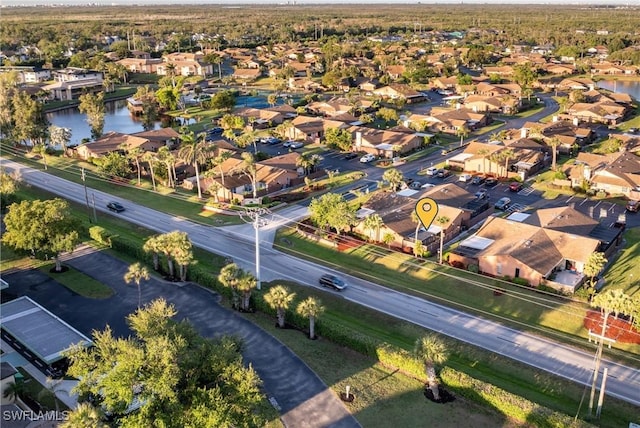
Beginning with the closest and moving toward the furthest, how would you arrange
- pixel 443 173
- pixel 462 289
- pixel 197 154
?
pixel 462 289 < pixel 197 154 < pixel 443 173

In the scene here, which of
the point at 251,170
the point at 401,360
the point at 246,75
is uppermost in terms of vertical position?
the point at 246,75

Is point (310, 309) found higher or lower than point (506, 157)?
lower

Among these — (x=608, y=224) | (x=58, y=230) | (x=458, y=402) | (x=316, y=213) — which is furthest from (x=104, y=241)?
(x=608, y=224)

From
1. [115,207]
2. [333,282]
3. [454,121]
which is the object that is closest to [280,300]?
[333,282]

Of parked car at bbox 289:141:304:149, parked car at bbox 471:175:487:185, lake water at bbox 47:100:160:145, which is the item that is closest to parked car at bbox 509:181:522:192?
parked car at bbox 471:175:487:185

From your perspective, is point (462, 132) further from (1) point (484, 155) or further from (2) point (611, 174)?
(2) point (611, 174)

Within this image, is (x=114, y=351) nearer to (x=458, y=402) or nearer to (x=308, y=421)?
(x=308, y=421)

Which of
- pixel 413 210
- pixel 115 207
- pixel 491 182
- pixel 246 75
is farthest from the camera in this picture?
pixel 246 75
